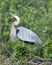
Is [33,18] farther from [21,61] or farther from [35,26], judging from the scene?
[21,61]

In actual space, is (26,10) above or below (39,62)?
above

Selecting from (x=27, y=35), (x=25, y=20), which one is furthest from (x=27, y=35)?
(x=25, y=20)

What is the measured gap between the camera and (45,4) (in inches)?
452

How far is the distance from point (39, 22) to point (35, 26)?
37 centimetres

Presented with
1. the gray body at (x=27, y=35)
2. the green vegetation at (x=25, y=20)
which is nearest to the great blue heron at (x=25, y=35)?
the gray body at (x=27, y=35)

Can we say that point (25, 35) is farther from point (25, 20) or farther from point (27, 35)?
point (25, 20)

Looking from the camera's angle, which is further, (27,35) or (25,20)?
(25,20)

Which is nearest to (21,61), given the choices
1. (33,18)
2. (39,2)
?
(33,18)

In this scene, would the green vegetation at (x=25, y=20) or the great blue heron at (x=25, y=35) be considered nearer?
the green vegetation at (x=25, y=20)

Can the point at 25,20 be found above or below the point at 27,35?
above

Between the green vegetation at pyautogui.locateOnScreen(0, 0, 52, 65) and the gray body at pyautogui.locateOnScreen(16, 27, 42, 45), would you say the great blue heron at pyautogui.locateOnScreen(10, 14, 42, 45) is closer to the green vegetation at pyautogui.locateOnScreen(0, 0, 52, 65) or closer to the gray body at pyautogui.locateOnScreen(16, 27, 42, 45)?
the gray body at pyautogui.locateOnScreen(16, 27, 42, 45)

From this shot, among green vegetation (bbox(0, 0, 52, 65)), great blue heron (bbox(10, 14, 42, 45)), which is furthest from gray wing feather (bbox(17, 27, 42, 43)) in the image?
green vegetation (bbox(0, 0, 52, 65))

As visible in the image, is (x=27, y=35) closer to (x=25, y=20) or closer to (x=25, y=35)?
(x=25, y=35)

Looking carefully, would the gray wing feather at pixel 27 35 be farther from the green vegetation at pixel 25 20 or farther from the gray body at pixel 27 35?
the green vegetation at pixel 25 20
